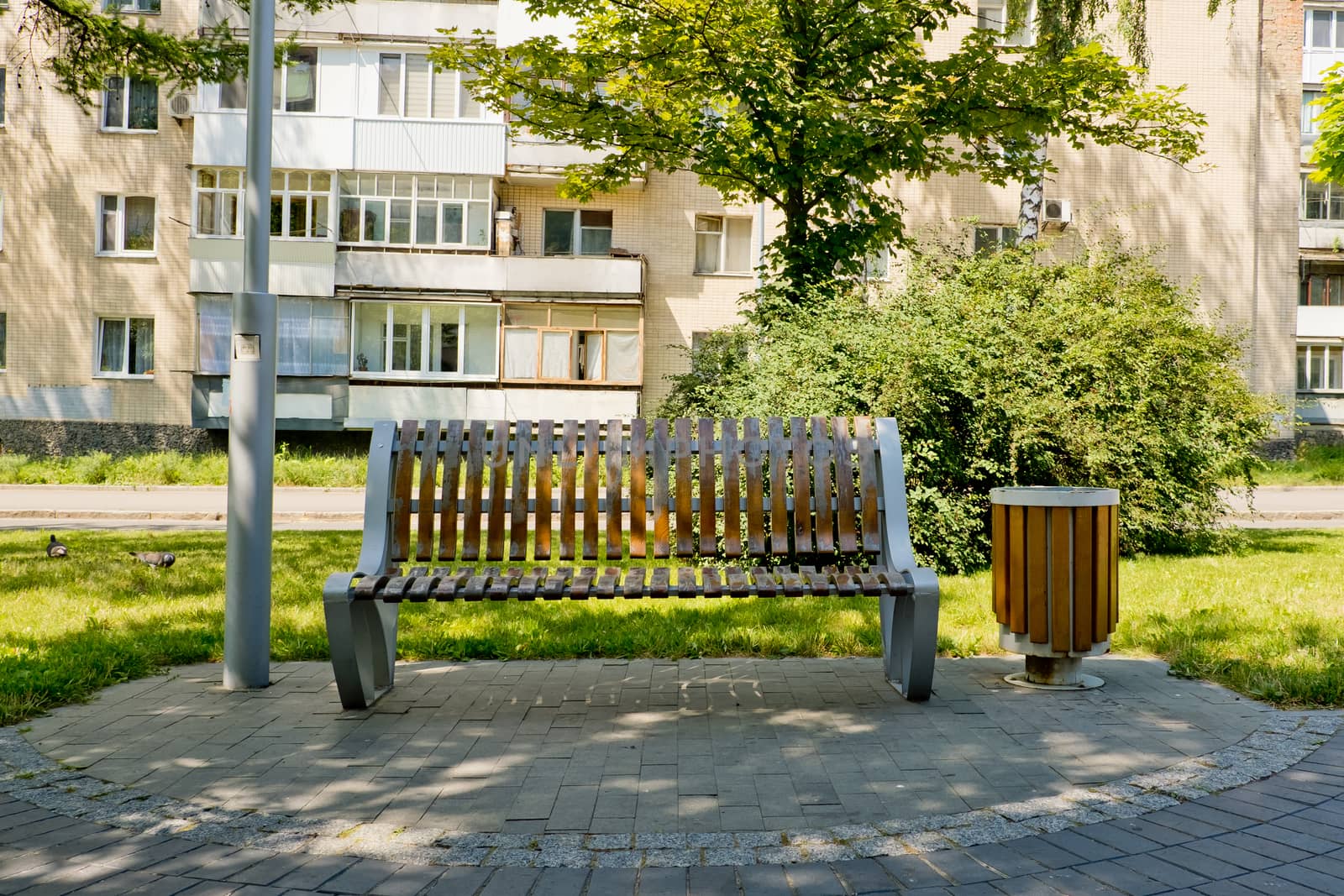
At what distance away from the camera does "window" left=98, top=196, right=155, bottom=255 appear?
96.6ft

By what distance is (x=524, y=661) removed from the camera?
6.37 metres

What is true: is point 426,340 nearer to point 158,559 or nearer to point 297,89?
point 297,89

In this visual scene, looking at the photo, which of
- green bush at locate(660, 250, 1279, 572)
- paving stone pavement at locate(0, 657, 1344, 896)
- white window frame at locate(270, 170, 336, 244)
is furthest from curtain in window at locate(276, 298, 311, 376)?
paving stone pavement at locate(0, 657, 1344, 896)

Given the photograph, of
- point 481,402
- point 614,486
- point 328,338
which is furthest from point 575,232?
point 614,486

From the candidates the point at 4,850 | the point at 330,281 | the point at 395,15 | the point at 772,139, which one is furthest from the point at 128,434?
the point at 4,850

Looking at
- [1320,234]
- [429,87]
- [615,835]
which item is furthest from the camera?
[1320,234]

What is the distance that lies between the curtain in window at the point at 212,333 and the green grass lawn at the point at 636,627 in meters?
19.1

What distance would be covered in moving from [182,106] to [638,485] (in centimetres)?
2787

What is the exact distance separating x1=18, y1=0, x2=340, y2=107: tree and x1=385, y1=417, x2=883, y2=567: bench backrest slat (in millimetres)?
8671

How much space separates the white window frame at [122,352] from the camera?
29203 mm

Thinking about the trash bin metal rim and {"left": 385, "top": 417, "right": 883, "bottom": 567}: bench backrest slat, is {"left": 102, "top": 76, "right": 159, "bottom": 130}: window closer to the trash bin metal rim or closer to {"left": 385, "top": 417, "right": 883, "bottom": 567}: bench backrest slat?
{"left": 385, "top": 417, "right": 883, "bottom": 567}: bench backrest slat

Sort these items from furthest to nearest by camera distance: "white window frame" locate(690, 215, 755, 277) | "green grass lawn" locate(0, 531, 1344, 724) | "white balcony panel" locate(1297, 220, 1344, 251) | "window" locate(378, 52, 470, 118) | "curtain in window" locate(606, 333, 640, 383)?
"white balcony panel" locate(1297, 220, 1344, 251) → "white window frame" locate(690, 215, 755, 277) → "curtain in window" locate(606, 333, 640, 383) → "window" locate(378, 52, 470, 118) → "green grass lawn" locate(0, 531, 1344, 724)

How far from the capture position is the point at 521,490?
554 cm

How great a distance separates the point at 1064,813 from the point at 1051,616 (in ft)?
5.99
